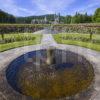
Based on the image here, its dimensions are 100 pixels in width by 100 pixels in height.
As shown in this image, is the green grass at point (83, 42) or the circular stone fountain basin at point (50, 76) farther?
the green grass at point (83, 42)

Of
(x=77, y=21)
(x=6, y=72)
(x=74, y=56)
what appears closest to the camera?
(x=6, y=72)

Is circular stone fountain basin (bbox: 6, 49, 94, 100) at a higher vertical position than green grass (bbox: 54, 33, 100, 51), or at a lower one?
lower

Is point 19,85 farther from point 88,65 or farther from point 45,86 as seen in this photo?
point 88,65

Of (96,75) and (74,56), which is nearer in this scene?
(96,75)

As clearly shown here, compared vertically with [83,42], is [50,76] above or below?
below

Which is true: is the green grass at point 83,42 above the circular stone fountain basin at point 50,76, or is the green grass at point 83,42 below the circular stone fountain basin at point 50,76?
above

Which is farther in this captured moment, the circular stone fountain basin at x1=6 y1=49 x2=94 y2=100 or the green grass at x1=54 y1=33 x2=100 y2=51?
the green grass at x1=54 y1=33 x2=100 y2=51

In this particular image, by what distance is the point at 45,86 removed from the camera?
5230 mm

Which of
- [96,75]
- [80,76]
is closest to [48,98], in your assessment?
[80,76]

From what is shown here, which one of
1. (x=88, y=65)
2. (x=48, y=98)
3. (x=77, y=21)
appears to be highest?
(x=77, y=21)

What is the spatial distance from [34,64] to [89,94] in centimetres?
377

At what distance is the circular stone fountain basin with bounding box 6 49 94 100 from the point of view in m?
4.88

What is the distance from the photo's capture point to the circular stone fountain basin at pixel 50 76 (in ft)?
16.0

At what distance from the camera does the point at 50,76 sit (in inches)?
236
